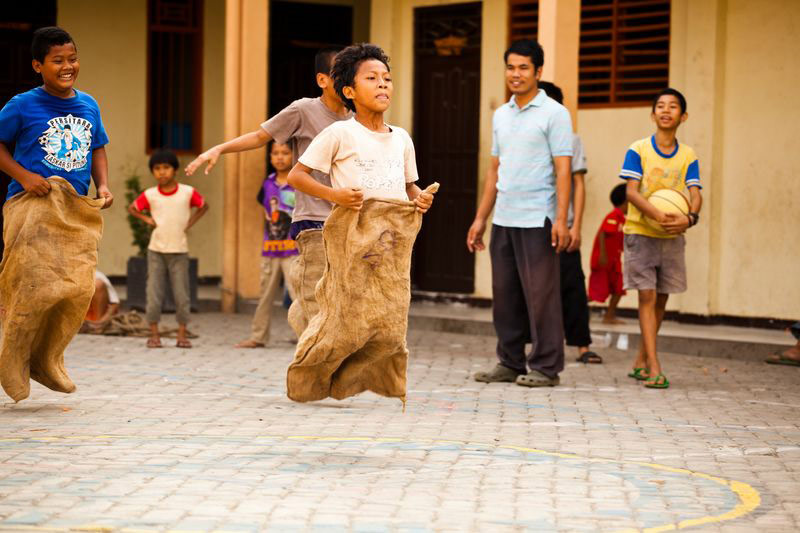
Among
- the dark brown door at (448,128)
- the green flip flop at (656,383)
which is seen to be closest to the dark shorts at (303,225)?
the green flip flop at (656,383)

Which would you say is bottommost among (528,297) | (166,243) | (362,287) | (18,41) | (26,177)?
(528,297)

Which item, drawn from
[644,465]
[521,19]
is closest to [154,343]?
[521,19]

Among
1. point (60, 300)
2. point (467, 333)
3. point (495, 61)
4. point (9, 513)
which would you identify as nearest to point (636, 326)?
point (467, 333)

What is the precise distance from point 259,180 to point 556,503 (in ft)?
30.6

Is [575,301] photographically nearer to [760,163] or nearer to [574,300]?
[574,300]

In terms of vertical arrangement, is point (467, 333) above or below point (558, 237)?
below

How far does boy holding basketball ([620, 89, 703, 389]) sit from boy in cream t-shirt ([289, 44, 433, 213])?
3376mm

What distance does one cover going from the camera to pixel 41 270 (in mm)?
7523

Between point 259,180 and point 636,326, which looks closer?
point 636,326

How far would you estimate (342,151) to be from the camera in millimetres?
6566

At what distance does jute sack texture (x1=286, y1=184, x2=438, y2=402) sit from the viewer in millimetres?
6273

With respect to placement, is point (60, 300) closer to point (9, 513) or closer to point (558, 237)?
point (9, 513)

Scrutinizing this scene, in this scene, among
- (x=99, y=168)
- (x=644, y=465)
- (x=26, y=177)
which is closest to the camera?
(x=644, y=465)

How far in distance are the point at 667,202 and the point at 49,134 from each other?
13.6 ft
